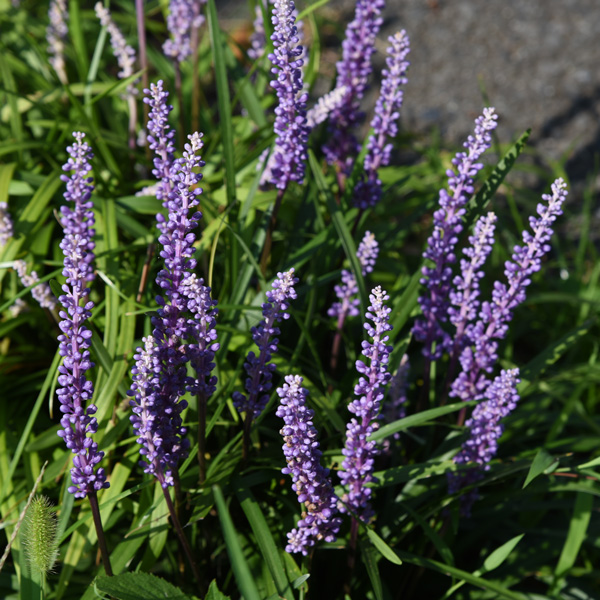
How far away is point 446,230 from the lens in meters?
3.11

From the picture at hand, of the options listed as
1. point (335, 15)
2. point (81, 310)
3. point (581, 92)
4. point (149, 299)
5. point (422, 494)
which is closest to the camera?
point (81, 310)

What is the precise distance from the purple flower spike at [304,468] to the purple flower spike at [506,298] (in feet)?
3.08

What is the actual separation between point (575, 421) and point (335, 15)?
5.70 m

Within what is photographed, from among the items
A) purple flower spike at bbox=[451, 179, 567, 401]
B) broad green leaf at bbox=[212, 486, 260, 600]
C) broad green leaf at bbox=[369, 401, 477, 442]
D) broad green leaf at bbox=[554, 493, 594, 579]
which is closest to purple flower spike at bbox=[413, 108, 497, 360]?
purple flower spike at bbox=[451, 179, 567, 401]

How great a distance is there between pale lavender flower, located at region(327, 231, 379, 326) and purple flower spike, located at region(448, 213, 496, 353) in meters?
0.45

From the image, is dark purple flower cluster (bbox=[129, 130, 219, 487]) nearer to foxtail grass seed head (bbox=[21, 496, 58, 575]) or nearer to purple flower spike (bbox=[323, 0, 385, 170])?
foxtail grass seed head (bbox=[21, 496, 58, 575])

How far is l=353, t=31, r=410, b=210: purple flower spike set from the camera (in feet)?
11.1

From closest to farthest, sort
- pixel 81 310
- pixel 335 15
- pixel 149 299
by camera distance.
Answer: pixel 81 310, pixel 149 299, pixel 335 15

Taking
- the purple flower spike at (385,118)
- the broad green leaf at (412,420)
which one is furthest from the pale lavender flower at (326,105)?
the broad green leaf at (412,420)

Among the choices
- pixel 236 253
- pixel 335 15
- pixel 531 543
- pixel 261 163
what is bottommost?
pixel 531 543

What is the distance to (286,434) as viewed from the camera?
7.84 ft

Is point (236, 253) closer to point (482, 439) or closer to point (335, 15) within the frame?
point (482, 439)

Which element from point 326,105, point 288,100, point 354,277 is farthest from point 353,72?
point 354,277

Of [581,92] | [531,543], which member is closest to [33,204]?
[531,543]
